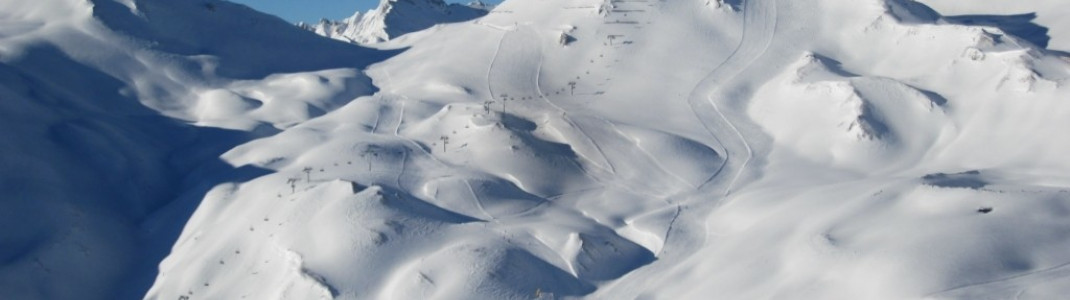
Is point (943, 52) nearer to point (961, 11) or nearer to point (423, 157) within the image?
point (961, 11)

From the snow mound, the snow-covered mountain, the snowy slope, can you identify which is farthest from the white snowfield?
the snow-covered mountain

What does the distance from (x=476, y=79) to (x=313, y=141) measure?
1670 cm

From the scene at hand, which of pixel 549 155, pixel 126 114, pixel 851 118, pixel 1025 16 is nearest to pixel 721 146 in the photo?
pixel 851 118

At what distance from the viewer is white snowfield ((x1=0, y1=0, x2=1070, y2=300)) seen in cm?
4509

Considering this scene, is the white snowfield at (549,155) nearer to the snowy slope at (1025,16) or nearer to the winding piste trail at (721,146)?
the winding piste trail at (721,146)

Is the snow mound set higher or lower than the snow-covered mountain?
higher

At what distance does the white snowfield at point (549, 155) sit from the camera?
1775 inches

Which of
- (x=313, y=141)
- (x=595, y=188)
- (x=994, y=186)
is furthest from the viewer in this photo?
(x=313, y=141)

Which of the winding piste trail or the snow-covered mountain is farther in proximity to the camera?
the snow-covered mountain

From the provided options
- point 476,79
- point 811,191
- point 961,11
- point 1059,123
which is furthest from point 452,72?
point 961,11

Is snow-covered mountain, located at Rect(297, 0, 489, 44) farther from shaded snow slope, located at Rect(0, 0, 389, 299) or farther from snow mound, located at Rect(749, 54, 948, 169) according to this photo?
snow mound, located at Rect(749, 54, 948, 169)

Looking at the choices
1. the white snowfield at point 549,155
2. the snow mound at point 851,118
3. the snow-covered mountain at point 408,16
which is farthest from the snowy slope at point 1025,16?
the snow-covered mountain at point 408,16

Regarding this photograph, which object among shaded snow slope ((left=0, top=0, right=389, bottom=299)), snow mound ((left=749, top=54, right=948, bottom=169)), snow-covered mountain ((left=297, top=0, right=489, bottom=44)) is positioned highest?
snow mound ((left=749, top=54, right=948, bottom=169))

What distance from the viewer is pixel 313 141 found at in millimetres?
62656
